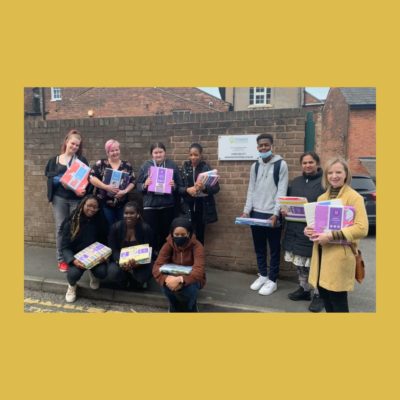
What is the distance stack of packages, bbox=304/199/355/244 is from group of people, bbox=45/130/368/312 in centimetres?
6

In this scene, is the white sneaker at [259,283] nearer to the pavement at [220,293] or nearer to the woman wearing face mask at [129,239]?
the pavement at [220,293]

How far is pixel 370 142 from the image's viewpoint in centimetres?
1838

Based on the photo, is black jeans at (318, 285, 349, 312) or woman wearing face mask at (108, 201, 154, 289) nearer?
black jeans at (318, 285, 349, 312)

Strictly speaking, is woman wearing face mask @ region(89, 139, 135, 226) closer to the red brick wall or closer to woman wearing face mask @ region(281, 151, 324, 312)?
woman wearing face mask @ region(281, 151, 324, 312)

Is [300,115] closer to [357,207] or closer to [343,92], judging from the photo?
[357,207]

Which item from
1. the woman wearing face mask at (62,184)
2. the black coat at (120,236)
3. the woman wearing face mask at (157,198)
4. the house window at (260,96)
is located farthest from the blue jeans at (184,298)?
the house window at (260,96)

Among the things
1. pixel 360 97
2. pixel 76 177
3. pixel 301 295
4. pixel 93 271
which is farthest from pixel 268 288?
pixel 360 97

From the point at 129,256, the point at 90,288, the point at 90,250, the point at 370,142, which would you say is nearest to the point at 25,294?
the point at 90,288

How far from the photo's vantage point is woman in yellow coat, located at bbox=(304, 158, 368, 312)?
9.72ft

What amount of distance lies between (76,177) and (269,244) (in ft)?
9.18

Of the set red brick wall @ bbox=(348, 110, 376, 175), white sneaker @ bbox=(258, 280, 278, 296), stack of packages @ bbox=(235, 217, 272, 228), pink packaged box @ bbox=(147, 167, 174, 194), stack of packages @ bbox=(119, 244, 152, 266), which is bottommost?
white sneaker @ bbox=(258, 280, 278, 296)

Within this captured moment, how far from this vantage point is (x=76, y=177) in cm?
459

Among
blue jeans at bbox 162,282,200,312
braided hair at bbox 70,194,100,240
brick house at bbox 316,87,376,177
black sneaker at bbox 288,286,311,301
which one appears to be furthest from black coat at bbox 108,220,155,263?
brick house at bbox 316,87,376,177

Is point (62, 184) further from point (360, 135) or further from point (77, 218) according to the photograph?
point (360, 135)
